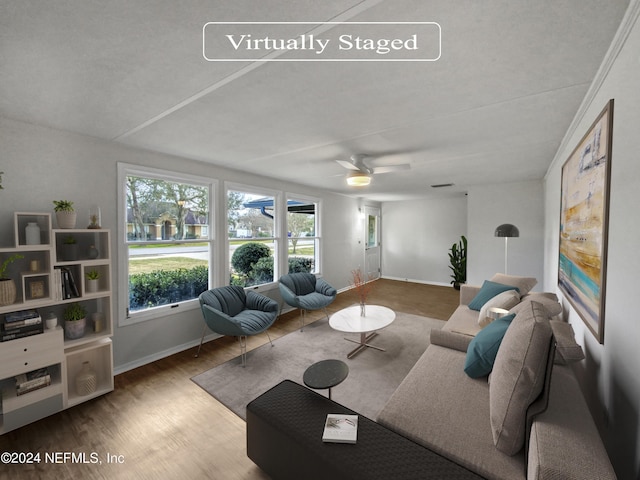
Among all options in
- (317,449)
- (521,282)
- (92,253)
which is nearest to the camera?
(317,449)

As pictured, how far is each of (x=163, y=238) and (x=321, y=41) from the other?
115 inches

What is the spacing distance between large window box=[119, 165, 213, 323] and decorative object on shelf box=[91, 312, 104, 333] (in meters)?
0.32

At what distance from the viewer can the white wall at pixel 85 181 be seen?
87.7 inches

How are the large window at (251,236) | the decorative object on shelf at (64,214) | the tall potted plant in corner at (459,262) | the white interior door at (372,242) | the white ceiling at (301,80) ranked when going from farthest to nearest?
the white interior door at (372,242)
the tall potted plant in corner at (459,262)
the large window at (251,236)
the decorative object on shelf at (64,214)
the white ceiling at (301,80)

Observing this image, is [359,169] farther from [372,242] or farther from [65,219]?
[372,242]

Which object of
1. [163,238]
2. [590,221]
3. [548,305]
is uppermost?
[590,221]

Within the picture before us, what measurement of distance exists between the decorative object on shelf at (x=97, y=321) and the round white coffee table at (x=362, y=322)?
2.34 m

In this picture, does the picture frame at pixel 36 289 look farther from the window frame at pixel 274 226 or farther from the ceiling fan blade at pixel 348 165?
the ceiling fan blade at pixel 348 165

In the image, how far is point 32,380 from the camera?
6.90ft

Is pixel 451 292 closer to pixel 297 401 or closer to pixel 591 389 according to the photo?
pixel 591 389

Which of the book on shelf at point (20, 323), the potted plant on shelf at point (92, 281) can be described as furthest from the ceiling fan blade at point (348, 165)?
the book on shelf at point (20, 323)

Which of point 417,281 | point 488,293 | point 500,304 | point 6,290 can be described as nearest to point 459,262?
point 417,281

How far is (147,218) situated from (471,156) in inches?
158

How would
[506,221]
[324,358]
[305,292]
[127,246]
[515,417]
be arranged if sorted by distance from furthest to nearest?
[506,221] → [305,292] → [324,358] → [127,246] → [515,417]
